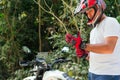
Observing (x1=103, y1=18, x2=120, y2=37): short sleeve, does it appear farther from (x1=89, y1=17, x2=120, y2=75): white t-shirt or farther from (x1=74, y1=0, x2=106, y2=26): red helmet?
(x1=74, y1=0, x2=106, y2=26): red helmet

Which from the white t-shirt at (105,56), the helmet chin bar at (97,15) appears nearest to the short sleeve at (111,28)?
the white t-shirt at (105,56)

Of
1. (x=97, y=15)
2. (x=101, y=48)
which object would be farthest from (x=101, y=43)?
(x=97, y=15)

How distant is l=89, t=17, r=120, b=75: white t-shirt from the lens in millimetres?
2842

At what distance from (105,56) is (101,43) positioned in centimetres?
15

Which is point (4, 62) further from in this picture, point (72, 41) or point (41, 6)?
point (72, 41)

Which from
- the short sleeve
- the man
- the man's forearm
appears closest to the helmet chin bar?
the man

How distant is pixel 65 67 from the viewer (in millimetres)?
5469

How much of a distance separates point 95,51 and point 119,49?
0.87ft

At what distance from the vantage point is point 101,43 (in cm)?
285

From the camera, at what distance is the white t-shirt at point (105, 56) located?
9.32 ft

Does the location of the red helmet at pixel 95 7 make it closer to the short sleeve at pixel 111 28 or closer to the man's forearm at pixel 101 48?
the short sleeve at pixel 111 28

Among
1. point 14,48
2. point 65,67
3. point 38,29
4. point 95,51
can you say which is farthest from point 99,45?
point 38,29

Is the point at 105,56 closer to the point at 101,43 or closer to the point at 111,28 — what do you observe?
the point at 101,43

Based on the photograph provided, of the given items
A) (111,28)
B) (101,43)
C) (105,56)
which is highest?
(111,28)
